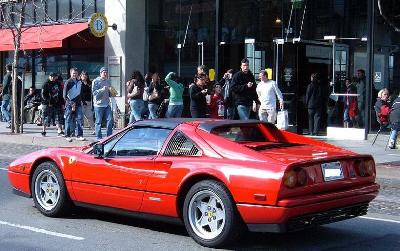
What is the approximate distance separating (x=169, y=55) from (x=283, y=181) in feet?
55.1

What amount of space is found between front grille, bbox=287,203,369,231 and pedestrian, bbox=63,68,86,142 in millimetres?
11250

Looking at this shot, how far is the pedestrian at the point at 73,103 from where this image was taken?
17047mm

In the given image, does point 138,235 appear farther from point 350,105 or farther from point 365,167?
point 350,105

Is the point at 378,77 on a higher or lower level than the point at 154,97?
higher

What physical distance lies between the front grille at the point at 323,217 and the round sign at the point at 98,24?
15791mm

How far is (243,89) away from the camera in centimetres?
1435

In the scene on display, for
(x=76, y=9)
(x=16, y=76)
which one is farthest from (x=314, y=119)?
(x=76, y=9)

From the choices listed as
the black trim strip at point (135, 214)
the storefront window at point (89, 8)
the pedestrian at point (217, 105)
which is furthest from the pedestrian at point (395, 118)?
the storefront window at point (89, 8)

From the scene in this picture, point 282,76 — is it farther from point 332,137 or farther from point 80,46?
point 80,46

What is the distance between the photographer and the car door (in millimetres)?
7070

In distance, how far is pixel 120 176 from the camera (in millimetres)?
7207

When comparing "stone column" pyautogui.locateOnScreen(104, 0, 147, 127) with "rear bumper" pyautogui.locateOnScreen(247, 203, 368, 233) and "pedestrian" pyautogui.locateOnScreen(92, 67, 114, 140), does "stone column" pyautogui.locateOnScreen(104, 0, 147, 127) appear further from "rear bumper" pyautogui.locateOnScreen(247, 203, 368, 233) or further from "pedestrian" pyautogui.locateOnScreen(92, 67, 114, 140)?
"rear bumper" pyautogui.locateOnScreen(247, 203, 368, 233)

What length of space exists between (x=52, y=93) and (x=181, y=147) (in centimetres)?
1287

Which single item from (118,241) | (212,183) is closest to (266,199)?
(212,183)
